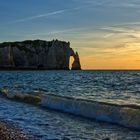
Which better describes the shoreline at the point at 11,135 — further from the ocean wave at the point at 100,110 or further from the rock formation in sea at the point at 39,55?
the rock formation in sea at the point at 39,55

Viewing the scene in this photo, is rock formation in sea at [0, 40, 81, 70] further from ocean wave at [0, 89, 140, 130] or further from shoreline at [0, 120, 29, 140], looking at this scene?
shoreline at [0, 120, 29, 140]

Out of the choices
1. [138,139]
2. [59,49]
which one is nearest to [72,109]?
[138,139]

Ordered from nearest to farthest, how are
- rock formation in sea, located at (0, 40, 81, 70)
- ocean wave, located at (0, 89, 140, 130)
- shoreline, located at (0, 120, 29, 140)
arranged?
shoreline, located at (0, 120, 29, 140) < ocean wave, located at (0, 89, 140, 130) < rock formation in sea, located at (0, 40, 81, 70)

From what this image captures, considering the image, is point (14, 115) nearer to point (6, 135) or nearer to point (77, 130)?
point (77, 130)

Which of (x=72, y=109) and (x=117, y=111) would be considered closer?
(x=117, y=111)

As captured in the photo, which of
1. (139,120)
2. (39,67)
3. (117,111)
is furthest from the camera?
(39,67)

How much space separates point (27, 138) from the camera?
46.4 ft

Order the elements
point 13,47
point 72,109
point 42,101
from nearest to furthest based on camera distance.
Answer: point 72,109, point 42,101, point 13,47

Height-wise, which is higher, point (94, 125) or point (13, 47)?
point (13, 47)

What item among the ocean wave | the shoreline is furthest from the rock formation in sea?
the shoreline

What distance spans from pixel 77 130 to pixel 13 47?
6624 inches

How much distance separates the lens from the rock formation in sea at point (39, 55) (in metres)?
181

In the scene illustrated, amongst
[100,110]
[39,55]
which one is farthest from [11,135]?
[39,55]

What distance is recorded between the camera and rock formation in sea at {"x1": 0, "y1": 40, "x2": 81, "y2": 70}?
18125 cm
